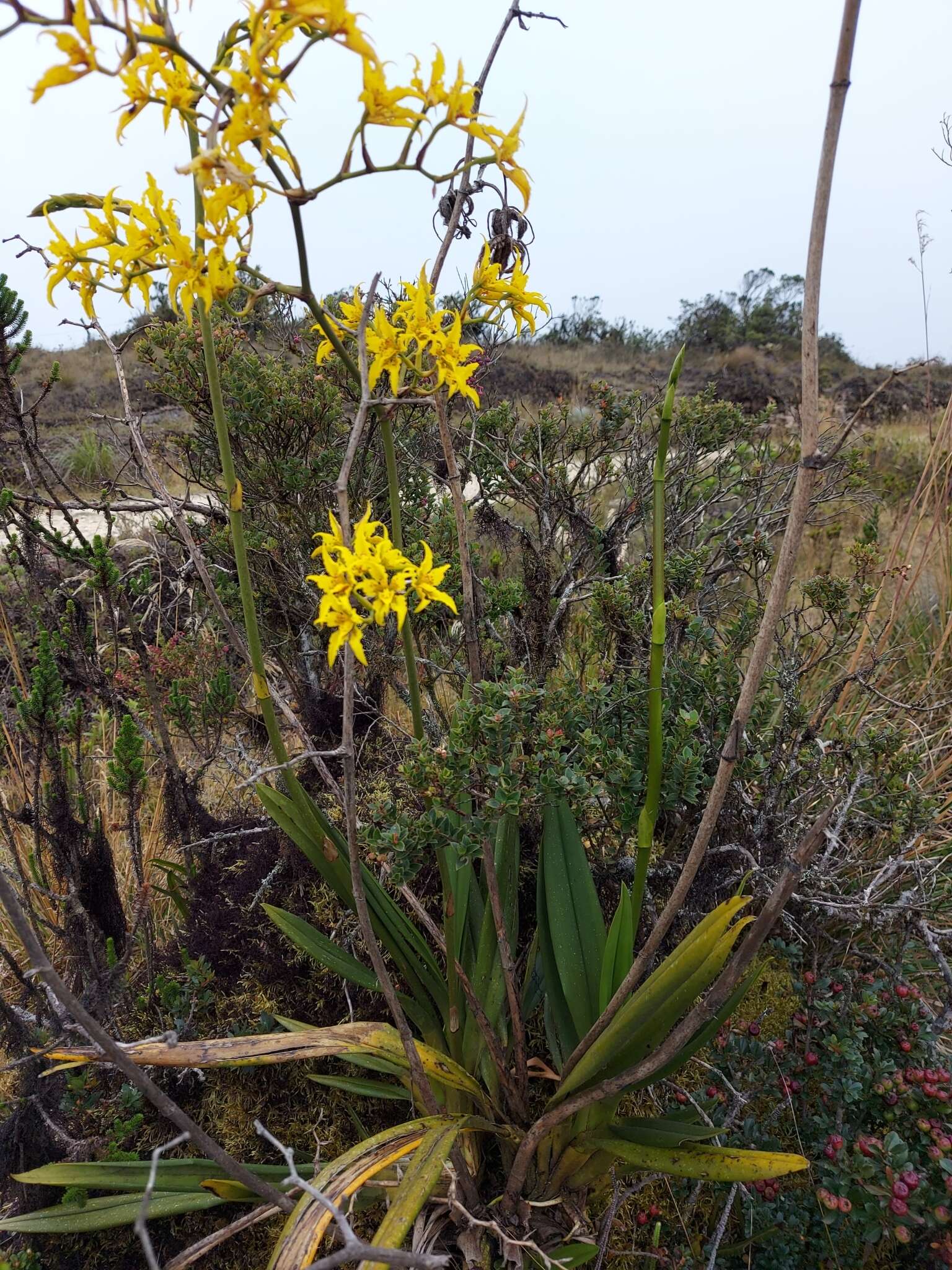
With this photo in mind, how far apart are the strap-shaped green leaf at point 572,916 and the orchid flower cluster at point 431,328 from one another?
839 millimetres

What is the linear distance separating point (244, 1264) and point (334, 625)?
1376 millimetres

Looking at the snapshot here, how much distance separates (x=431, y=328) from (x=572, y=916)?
1154 millimetres

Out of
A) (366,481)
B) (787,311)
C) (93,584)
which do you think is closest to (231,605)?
(366,481)

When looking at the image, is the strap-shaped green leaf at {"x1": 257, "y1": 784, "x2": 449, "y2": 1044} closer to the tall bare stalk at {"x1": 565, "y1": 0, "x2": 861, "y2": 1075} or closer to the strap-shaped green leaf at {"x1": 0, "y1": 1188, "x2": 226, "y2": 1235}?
the strap-shaped green leaf at {"x1": 0, "y1": 1188, "x2": 226, "y2": 1235}

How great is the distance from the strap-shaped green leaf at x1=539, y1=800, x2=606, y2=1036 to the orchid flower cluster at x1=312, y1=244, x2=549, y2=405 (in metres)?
0.84

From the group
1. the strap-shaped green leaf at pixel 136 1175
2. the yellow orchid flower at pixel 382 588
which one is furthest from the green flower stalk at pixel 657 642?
the strap-shaped green leaf at pixel 136 1175

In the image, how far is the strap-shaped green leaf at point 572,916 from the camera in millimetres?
1454

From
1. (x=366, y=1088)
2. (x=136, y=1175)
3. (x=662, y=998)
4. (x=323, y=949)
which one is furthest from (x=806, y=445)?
(x=136, y=1175)

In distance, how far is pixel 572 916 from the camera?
153 centimetres

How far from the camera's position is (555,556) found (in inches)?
152

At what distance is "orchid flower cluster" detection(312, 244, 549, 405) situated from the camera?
44.8 inches

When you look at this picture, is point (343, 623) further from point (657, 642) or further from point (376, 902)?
point (376, 902)

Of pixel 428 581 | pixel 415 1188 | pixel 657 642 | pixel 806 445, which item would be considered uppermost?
pixel 806 445

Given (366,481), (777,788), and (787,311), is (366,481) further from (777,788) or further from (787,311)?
(787,311)
